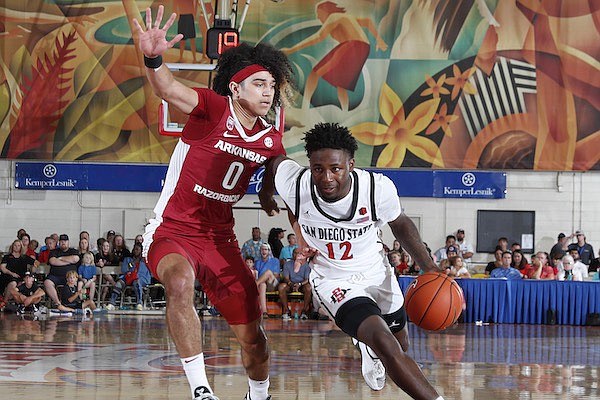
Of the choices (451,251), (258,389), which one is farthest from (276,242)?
(258,389)

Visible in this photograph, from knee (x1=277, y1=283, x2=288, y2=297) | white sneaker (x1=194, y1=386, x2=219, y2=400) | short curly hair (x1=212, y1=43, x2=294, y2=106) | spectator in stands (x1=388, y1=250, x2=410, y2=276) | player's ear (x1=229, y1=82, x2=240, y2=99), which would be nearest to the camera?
white sneaker (x1=194, y1=386, x2=219, y2=400)

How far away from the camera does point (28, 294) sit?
15.9m

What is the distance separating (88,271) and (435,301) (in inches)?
477

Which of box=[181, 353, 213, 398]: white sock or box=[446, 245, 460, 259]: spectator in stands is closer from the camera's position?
box=[181, 353, 213, 398]: white sock

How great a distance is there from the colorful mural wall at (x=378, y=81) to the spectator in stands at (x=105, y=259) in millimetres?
2779

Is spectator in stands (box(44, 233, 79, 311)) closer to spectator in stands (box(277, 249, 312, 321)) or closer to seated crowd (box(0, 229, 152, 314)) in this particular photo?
seated crowd (box(0, 229, 152, 314))

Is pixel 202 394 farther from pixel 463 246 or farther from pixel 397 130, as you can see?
pixel 397 130

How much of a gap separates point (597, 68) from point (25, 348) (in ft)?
47.3

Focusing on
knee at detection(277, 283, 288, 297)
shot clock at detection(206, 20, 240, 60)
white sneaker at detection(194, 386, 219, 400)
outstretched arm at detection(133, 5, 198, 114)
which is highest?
shot clock at detection(206, 20, 240, 60)

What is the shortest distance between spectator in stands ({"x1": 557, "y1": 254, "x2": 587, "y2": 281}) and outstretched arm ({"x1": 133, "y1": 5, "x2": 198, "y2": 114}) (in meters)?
12.1

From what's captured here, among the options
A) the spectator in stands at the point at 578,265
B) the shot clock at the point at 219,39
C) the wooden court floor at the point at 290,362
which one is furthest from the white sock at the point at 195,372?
the spectator in stands at the point at 578,265

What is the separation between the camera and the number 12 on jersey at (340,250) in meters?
5.60

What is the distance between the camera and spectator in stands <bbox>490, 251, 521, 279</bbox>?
15.5 m

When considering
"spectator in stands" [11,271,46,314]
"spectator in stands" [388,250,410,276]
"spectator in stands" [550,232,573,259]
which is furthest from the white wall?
"spectator in stands" [11,271,46,314]
